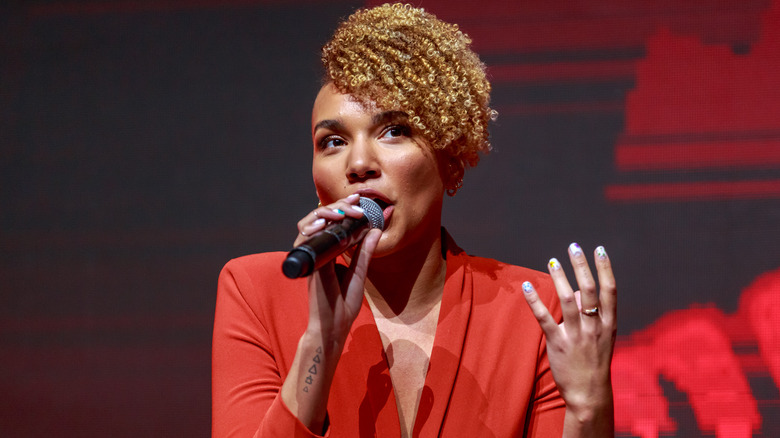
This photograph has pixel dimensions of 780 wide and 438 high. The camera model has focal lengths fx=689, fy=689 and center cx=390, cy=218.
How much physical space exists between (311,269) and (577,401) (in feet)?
1.81

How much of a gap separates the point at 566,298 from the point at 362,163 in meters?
0.45

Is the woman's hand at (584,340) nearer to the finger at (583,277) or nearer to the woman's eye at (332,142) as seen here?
the finger at (583,277)

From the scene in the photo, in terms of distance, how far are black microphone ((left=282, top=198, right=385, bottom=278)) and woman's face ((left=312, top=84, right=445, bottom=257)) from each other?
0.07 m

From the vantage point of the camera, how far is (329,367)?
3.61 ft

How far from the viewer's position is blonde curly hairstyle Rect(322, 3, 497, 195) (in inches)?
55.0

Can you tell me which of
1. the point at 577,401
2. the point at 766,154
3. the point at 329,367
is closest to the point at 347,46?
the point at 329,367

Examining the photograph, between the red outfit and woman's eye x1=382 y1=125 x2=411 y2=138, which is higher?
woman's eye x1=382 y1=125 x2=411 y2=138

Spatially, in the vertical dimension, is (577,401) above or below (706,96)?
below

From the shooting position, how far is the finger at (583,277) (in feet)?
3.60

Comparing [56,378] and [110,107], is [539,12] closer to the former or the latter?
[110,107]

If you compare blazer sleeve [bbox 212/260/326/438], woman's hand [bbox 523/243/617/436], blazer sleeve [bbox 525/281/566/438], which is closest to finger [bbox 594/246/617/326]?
woman's hand [bbox 523/243/617/436]

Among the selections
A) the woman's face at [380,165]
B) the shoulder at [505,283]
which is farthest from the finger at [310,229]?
the shoulder at [505,283]

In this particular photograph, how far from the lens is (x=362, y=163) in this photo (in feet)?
4.28

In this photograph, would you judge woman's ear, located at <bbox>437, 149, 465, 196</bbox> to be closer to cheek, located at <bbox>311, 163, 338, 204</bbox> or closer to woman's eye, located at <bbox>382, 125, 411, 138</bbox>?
woman's eye, located at <bbox>382, 125, 411, 138</bbox>
